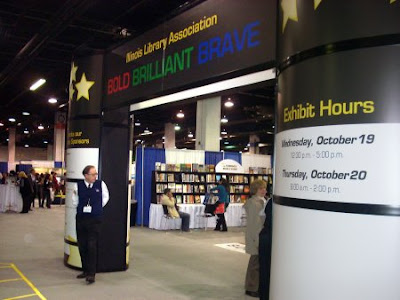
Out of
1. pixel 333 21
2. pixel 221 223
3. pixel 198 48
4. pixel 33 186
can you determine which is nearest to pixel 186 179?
pixel 221 223

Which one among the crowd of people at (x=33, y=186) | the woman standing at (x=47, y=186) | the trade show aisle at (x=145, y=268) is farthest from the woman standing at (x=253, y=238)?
the woman standing at (x=47, y=186)

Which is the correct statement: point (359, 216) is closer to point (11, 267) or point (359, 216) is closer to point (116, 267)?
point (116, 267)

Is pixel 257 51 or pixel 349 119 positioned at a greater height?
pixel 257 51

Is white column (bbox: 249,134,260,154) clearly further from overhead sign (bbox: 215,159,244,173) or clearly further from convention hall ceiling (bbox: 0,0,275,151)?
overhead sign (bbox: 215,159,244,173)

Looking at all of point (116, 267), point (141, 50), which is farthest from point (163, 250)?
point (141, 50)

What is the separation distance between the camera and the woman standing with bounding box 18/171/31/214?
14273mm

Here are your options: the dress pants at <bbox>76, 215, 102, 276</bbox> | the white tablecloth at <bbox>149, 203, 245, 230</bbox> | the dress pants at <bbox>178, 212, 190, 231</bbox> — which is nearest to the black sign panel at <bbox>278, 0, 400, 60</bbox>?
the dress pants at <bbox>76, 215, 102, 276</bbox>

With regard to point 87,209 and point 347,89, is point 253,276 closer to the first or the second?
point 87,209

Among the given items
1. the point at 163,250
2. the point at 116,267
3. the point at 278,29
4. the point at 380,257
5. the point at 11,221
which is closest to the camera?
the point at 380,257

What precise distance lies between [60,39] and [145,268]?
7143mm

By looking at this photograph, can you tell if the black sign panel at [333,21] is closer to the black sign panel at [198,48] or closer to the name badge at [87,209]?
the black sign panel at [198,48]

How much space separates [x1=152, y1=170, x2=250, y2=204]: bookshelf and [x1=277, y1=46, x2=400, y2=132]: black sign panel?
9.72 m

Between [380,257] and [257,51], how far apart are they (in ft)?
6.16

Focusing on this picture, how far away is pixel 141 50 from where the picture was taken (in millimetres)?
5145
